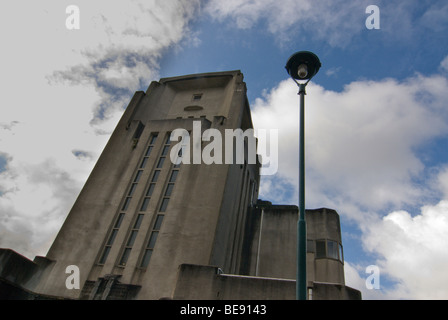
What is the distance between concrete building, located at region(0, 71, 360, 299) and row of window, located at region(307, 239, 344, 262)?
0.28 ft

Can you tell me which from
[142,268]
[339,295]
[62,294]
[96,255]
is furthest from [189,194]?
[339,295]

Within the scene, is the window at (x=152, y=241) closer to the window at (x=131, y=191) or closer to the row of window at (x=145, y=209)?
the row of window at (x=145, y=209)

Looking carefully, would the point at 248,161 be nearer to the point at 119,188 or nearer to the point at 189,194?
the point at 189,194

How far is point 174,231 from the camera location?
18688 mm

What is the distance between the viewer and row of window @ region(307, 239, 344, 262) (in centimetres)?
2380

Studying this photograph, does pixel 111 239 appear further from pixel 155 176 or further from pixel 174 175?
pixel 174 175

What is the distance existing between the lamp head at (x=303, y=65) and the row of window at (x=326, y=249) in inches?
777

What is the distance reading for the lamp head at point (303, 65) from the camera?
8188mm

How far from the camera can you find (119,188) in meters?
22.0

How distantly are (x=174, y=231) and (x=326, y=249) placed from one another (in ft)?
44.9

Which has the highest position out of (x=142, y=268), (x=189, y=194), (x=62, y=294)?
(x=189, y=194)

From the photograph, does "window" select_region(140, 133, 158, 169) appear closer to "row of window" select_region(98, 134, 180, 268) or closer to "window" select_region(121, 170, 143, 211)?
"row of window" select_region(98, 134, 180, 268)

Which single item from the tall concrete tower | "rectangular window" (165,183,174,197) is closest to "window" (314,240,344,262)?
the tall concrete tower
